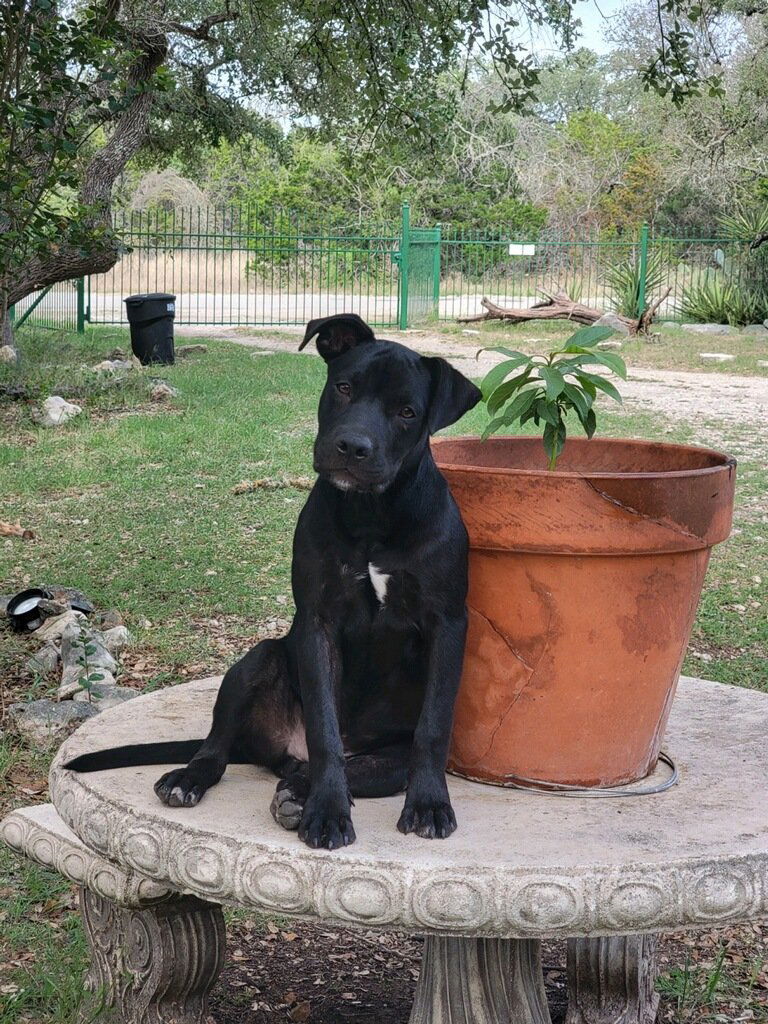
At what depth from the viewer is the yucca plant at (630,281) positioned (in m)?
21.4

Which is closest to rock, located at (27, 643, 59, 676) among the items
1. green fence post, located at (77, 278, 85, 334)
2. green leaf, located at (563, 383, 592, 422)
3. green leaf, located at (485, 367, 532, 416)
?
green leaf, located at (485, 367, 532, 416)

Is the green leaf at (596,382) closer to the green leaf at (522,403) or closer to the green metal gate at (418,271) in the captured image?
the green leaf at (522,403)

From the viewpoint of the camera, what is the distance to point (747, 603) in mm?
6363

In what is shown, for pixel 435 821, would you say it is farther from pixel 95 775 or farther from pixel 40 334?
pixel 40 334

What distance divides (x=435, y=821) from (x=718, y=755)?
0.80 m

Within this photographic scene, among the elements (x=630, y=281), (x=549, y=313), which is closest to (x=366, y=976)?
(x=549, y=313)

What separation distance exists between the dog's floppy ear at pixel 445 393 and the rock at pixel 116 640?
341 cm

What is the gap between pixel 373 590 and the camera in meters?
2.23

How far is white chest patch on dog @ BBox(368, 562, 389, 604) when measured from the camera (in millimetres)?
2207

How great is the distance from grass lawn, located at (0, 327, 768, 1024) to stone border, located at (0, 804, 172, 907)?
0.35m

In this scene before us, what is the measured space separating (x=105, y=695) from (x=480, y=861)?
2972mm

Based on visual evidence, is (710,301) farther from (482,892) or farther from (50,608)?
(482,892)

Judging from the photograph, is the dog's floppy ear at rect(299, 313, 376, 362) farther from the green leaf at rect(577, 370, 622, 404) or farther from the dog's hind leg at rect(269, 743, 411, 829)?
the dog's hind leg at rect(269, 743, 411, 829)

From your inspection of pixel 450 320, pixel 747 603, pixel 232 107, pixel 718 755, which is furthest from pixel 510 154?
pixel 718 755
